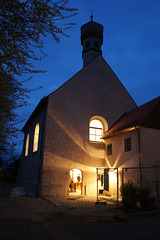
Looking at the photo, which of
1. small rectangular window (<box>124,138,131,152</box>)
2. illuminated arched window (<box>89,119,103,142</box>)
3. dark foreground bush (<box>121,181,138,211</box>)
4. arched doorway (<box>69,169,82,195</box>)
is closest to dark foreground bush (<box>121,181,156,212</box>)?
dark foreground bush (<box>121,181,138,211</box>)

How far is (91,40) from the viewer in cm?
2092

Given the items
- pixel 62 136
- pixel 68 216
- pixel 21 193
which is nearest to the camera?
pixel 68 216

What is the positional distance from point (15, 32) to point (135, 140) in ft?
32.5

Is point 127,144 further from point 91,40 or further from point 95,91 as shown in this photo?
point 91,40

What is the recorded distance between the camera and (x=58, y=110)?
14.9 metres

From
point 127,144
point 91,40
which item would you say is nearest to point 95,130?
point 127,144

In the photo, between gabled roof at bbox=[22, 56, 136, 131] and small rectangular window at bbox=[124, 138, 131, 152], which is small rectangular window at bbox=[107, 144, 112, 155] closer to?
small rectangular window at bbox=[124, 138, 131, 152]

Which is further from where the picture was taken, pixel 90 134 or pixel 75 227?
pixel 90 134

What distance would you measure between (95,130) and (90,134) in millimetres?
654

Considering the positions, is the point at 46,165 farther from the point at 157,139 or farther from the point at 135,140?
the point at 157,139

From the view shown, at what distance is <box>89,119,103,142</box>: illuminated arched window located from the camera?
647 inches

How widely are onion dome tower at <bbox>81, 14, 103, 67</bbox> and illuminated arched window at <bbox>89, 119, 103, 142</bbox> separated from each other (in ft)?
24.5

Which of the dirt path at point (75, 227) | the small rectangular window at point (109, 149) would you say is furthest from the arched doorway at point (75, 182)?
the dirt path at point (75, 227)

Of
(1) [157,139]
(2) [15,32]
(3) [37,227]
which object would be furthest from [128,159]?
(2) [15,32]
